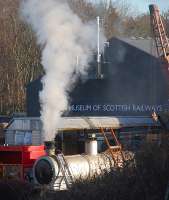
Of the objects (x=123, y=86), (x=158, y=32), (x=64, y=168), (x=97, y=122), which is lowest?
(x=64, y=168)

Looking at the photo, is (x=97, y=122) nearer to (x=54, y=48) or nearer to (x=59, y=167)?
(x=54, y=48)

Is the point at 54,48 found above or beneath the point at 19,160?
above

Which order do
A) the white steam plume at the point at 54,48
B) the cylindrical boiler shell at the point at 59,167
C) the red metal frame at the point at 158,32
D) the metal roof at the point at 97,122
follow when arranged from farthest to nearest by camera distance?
the red metal frame at the point at 158,32, the metal roof at the point at 97,122, the white steam plume at the point at 54,48, the cylindrical boiler shell at the point at 59,167

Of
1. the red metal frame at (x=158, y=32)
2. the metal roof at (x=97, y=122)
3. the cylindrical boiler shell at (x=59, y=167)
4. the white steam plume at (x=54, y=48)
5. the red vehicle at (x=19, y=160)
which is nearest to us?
the cylindrical boiler shell at (x=59, y=167)

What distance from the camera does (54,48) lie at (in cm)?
1855

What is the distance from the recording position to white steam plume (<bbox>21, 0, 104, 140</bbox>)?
17.9 m

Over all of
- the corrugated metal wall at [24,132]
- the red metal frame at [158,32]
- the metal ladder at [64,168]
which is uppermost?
the red metal frame at [158,32]

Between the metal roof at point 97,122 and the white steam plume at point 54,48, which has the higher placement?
the white steam plume at point 54,48

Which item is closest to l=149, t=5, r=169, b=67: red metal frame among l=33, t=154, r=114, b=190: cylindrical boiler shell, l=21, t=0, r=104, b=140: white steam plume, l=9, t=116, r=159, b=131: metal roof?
l=9, t=116, r=159, b=131: metal roof

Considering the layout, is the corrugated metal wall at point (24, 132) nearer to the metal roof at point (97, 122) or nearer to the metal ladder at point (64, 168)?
the metal roof at point (97, 122)

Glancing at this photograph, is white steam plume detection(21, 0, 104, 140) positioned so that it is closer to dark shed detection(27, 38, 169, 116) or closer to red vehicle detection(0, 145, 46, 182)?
red vehicle detection(0, 145, 46, 182)

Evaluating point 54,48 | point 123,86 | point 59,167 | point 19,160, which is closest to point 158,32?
point 123,86

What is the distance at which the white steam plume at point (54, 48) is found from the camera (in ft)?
58.6

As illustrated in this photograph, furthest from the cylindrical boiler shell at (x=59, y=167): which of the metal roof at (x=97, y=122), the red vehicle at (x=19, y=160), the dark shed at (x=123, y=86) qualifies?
the dark shed at (x=123, y=86)
